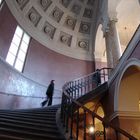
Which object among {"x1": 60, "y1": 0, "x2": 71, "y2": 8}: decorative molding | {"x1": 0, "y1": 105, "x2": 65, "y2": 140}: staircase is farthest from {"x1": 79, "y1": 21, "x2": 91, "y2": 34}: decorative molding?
{"x1": 0, "y1": 105, "x2": 65, "y2": 140}: staircase

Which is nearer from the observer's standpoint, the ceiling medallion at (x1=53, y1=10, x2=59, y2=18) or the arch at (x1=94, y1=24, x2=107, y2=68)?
the ceiling medallion at (x1=53, y1=10, x2=59, y2=18)

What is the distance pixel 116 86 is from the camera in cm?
706

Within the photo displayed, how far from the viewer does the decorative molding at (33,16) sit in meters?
11.7

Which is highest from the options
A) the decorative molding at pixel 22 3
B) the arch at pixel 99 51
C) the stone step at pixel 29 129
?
the decorative molding at pixel 22 3

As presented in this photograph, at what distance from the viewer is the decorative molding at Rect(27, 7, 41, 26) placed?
11.7 m

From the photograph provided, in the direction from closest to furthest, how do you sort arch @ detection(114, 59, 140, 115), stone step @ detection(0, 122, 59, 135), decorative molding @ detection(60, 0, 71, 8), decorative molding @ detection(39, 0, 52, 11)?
stone step @ detection(0, 122, 59, 135) < arch @ detection(114, 59, 140, 115) < decorative molding @ detection(39, 0, 52, 11) < decorative molding @ detection(60, 0, 71, 8)

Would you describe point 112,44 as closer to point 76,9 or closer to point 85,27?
point 85,27

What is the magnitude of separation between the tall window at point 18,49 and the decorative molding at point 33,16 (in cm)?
111

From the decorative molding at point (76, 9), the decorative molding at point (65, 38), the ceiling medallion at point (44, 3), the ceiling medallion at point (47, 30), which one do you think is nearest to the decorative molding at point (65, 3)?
the decorative molding at point (76, 9)

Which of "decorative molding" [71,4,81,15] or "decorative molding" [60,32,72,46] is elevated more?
A: "decorative molding" [71,4,81,15]

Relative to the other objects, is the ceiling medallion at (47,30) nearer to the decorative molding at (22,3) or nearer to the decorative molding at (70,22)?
the decorative molding at (70,22)

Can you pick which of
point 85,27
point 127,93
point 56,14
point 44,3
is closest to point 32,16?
point 44,3

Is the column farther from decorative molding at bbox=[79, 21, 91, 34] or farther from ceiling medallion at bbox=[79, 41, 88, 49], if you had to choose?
decorative molding at bbox=[79, 21, 91, 34]

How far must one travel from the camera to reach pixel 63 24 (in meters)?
13.4
